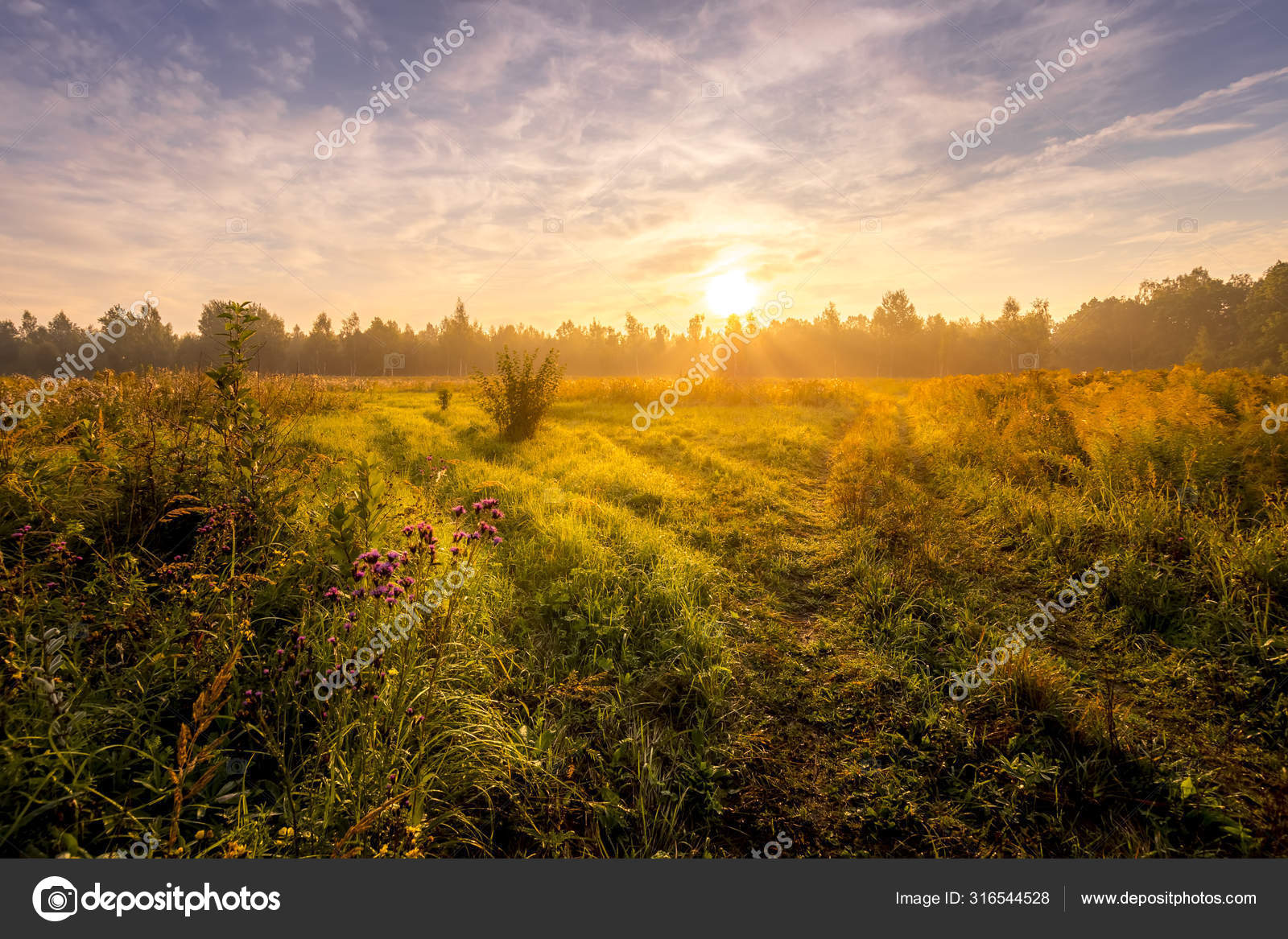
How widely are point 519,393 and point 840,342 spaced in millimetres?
82062

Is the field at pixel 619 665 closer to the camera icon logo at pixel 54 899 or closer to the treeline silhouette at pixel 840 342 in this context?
the camera icon logo at pixel 54 899

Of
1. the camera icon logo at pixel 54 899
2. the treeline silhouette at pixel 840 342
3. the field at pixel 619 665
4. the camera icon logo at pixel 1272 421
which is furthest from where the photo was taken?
the treeline silhouette at pixel 840 342

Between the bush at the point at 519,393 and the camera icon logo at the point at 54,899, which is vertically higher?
the bush at the point at 519,393

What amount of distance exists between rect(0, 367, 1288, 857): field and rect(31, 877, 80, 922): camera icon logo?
10 centimetres

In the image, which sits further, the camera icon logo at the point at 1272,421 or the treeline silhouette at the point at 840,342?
the treeline silhouette at the point at 840,342

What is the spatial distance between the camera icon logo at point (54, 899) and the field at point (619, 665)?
3.8 inches

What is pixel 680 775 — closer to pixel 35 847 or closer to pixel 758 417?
pixel 35 847

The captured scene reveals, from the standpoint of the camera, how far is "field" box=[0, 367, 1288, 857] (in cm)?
207

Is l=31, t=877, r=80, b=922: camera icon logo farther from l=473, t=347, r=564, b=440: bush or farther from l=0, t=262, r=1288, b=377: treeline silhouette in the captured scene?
l=0, t=262, r=1288, b=377: treeline silhouette

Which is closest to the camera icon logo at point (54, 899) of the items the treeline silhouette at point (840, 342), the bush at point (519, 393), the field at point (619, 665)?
the field at point (619, 665)

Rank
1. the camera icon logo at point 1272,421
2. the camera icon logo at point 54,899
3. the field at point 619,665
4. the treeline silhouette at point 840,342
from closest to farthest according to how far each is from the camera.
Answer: the camera icon logo at point 54,899
the field at point 619,665
the camera icon logo at point 1272,421
the treeline silhouette at point 840,342

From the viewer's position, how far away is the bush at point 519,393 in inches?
423

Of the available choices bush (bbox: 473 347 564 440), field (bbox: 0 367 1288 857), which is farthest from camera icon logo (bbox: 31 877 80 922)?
bush (bbox: 473 347 564 440)

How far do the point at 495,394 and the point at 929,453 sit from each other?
9.32 meters
